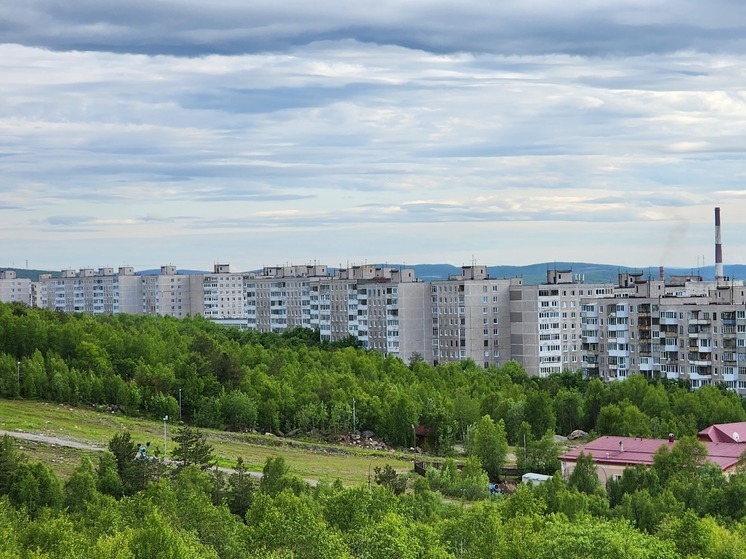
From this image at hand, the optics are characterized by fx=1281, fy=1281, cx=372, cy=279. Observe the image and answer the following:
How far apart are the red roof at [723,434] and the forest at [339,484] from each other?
2040mm

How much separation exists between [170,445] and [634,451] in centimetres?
2484

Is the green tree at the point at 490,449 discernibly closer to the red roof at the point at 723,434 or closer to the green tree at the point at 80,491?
the red roof at the point at 723,434

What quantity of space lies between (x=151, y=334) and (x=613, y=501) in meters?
56.3

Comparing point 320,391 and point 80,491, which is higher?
point 320,391

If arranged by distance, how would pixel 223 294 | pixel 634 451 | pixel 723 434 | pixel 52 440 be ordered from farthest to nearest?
pixel 223 294 → pixel 52 440 → pixel 723 434 → pixel 634 451

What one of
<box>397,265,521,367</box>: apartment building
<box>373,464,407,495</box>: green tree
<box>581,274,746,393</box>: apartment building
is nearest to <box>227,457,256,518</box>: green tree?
<box>373,464,407,495</box>: green tree

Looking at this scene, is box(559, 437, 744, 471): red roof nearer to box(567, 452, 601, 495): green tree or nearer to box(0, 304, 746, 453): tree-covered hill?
box(567, 452, 601, 495): green tree

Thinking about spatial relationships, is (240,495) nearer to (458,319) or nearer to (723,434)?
(723,434)

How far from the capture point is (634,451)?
61.3 metres

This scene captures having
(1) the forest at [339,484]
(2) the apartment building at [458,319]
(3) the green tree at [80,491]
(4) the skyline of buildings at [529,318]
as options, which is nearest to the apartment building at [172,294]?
(4) the skyline of buildings at [529,318]

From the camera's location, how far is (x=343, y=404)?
79188 mm

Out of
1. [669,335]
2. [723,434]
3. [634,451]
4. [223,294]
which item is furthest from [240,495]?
[223,294]

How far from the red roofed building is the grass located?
9.55 metres

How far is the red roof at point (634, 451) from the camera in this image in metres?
59.0
